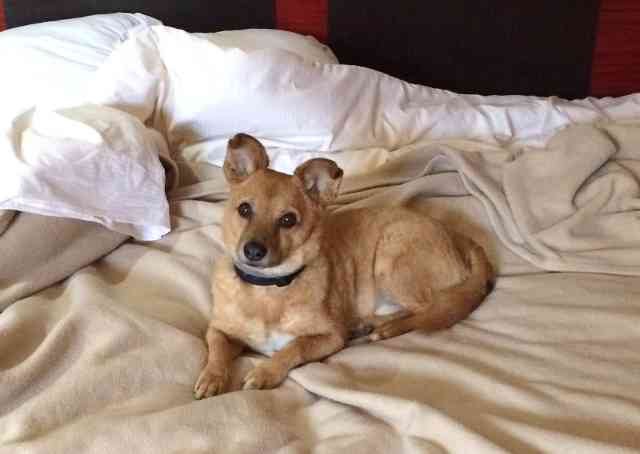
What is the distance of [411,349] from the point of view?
126cm

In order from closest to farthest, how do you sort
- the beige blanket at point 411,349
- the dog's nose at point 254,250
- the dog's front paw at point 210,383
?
1. the beige blanket at point 411,349
2. the dog's front paw at point 210,383
3. the dog's nose at point 254,250

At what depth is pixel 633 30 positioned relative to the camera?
235 cm

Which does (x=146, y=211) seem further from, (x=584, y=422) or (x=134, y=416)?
(x=584, y=422)

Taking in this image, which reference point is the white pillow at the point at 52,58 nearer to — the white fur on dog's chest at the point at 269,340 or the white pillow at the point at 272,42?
the white pillow at the point at 272,42

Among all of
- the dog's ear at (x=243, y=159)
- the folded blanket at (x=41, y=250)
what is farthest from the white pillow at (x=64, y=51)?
the dog's ear at (x=243, y=159)

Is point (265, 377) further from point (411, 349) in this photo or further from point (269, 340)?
point (411, 349)

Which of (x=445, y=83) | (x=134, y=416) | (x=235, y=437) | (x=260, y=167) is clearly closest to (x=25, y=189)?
(x=260, y=167)

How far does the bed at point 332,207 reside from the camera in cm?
Answer: 103

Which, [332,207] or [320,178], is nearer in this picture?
[320,178]

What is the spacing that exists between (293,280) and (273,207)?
0.53 ft

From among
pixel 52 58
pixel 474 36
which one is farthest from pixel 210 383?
pixel 474 36

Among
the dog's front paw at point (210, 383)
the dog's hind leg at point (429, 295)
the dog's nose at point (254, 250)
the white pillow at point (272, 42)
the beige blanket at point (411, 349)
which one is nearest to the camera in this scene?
the beige blanket at point (411, 349)

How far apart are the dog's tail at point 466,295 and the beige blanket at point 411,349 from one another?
0.08 ft

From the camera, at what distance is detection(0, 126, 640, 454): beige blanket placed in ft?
3.22
